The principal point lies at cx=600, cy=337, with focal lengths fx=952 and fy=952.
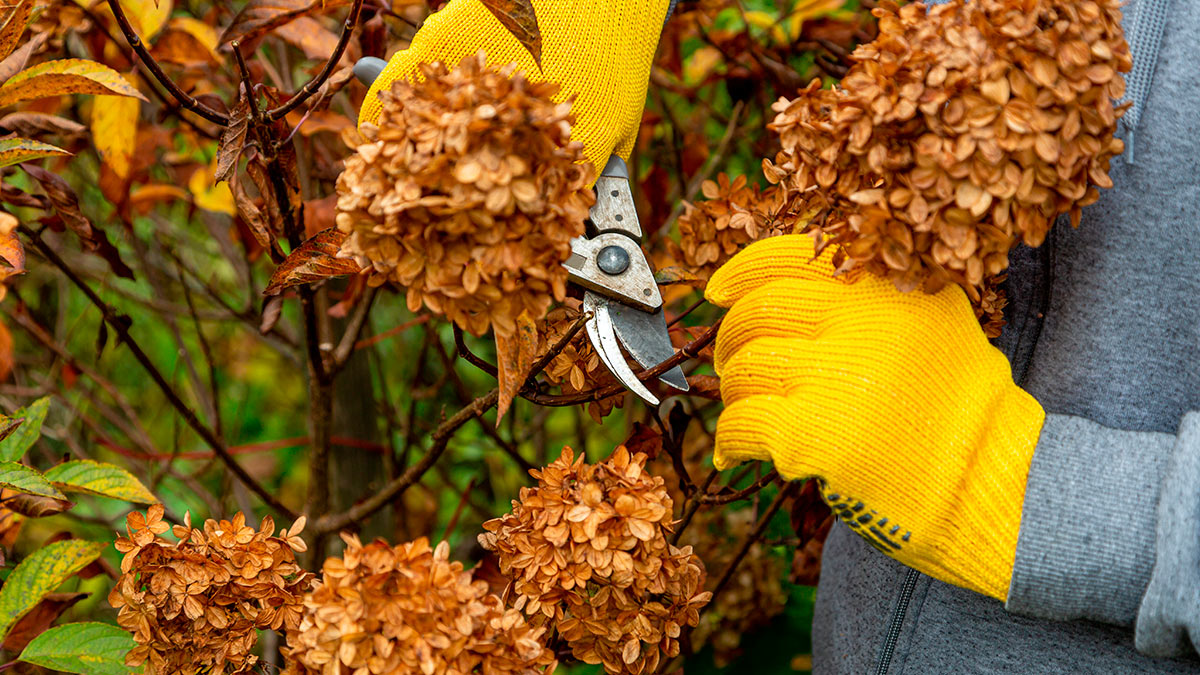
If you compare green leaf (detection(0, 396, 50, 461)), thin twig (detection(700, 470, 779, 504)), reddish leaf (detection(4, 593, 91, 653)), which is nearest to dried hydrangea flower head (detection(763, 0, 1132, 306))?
thin twig (detection(700, 470, 779, 504))

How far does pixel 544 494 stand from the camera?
0.86 meters

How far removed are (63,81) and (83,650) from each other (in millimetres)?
586

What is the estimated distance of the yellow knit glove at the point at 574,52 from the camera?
38.7 inches

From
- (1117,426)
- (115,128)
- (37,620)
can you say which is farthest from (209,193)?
(1117,426)

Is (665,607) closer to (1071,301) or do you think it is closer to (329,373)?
(1071,301)

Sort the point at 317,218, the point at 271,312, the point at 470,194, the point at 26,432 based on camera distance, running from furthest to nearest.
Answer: the point at 317,218 → the point at 271,312 → the point at 26,432 → the point at 470,194

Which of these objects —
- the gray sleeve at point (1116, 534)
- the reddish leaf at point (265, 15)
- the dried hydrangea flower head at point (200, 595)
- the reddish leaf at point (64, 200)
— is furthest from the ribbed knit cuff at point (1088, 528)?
the reddish leaf at point (64, 200)

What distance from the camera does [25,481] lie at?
90cm

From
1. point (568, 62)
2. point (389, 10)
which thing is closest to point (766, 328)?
point (568, 62)

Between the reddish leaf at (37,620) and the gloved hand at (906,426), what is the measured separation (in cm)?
90

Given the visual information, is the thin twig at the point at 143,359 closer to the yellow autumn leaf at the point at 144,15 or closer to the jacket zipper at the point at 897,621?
the yellow autumn leaf at the point at 144,15

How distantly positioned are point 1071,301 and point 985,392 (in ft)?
0.46

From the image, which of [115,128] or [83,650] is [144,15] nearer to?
[115,128]

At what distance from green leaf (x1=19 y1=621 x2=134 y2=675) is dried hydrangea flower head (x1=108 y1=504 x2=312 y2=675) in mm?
86
